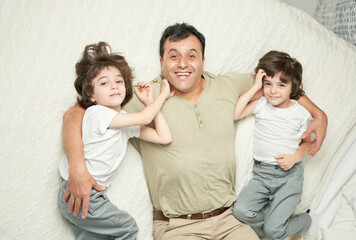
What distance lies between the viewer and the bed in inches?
57.7

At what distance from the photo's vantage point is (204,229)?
163 centimetres

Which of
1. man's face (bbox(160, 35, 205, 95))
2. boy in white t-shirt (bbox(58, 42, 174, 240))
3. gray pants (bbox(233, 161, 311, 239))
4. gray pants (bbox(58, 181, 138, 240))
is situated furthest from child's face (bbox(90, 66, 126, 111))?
gray pants (bbox(233, 161, 311, 239))

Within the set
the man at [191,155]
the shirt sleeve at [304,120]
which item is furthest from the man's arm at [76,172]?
the shirt sleeve at [304,120]

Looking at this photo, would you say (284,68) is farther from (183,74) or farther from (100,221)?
(100,221)

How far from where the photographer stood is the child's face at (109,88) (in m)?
1.43

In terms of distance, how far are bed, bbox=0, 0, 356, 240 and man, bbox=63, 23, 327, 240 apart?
4.1 inches

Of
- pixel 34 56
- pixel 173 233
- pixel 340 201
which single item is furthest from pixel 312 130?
pixel 34 56

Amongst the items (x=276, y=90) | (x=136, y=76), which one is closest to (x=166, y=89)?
(x=136, y=76)

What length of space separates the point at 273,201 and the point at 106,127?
0.97 meters

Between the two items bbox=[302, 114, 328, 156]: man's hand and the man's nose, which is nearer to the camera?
the man's nose

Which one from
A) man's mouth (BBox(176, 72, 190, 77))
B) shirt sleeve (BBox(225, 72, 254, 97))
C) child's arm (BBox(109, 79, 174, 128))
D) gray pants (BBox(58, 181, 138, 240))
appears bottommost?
gray pants (BBox(58, 181, 138, 240))

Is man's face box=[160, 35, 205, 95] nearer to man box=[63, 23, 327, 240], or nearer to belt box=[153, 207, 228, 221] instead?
man box=[63, 23, 327, 240]

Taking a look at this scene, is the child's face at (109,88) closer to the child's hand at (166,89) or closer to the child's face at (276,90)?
the child's hand at (166,89)

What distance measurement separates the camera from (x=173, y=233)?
5.29ft
